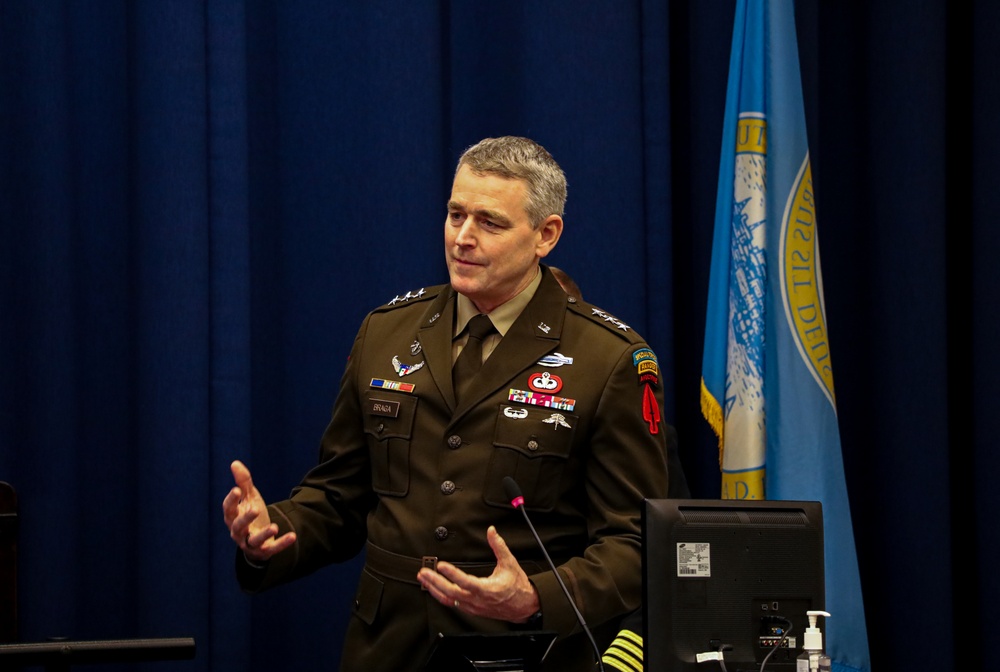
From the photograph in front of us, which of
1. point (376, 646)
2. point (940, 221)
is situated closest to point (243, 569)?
point (376, 646)

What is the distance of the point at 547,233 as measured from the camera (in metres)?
2.21

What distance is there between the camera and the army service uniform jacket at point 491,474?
80.0 inches

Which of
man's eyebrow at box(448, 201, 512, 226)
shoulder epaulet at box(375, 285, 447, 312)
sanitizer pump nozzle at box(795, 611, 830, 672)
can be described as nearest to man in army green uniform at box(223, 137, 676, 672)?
man's eyebrow at box(448, 201, 512, 226)

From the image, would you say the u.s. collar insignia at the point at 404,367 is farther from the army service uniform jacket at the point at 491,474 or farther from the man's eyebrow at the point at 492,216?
the man's eyebrow at the point at 492,216

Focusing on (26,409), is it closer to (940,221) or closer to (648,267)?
(648,267)

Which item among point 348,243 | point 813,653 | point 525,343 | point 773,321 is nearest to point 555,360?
point 525,343

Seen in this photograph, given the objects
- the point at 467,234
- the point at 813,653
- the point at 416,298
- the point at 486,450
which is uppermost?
the point at 467,234

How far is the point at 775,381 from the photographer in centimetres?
333

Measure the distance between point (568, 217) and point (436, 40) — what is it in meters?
0.67

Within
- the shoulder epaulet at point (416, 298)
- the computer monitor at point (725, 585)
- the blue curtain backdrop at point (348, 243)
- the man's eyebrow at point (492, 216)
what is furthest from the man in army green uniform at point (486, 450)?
the blue curtain backdrop at point (348, 243)

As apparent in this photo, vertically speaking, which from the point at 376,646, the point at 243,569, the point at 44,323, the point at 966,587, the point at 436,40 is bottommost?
the point at 966,587

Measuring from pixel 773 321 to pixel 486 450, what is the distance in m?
1.52

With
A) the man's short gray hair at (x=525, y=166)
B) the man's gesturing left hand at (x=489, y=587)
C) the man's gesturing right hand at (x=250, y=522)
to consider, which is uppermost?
the man's short gray hair at (x=525, y=166)

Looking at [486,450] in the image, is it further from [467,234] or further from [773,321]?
[773,321]
